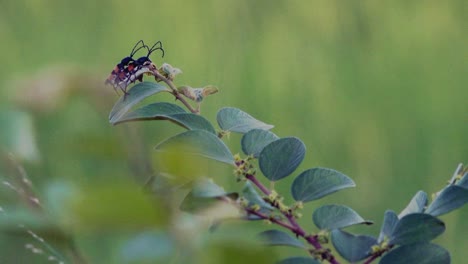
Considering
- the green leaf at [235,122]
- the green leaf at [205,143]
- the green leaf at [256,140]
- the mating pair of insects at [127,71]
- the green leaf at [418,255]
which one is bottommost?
the green leaf at [418,255]

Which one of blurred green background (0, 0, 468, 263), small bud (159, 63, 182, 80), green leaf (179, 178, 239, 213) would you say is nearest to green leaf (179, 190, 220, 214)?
green leaf (179, 178, 239, 213)


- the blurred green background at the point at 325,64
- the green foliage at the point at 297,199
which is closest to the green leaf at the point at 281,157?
the green foliage at the point at 297,199

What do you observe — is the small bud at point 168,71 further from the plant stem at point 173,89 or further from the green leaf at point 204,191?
the green leaf at point 204,191

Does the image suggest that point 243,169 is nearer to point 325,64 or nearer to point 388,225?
point 388,225

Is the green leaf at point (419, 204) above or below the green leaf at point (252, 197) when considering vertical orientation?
below

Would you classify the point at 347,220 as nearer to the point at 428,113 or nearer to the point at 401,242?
the point at 401,242

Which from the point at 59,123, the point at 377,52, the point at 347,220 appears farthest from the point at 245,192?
the point at 377,52

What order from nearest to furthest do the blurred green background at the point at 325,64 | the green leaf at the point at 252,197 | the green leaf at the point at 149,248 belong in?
the green leaf at the point at 149,248 < the green leaf at the point at 252,197 < the blurred green background at the point at 325,64
